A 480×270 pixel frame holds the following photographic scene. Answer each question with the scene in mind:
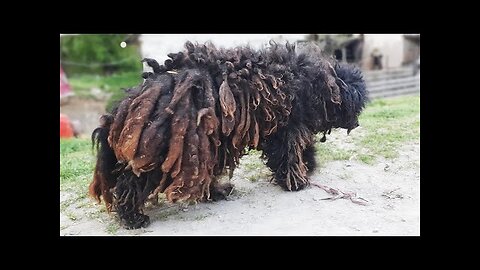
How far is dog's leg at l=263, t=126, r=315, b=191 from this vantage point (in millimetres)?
5211

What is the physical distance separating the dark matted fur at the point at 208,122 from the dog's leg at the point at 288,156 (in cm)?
1

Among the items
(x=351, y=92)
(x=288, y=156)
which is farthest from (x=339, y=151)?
(x=288, y=156)

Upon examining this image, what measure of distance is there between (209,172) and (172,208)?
74 centimetres

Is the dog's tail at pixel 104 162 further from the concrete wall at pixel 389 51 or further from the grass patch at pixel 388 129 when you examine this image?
the concrete wall at pixel 389 51

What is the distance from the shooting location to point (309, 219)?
15.0ft

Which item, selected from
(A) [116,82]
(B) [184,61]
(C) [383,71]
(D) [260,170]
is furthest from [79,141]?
(C) [383,71]

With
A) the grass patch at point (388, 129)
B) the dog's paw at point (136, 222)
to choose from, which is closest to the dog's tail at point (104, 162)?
the dog's paw at point (136, 222)

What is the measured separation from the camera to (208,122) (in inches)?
172

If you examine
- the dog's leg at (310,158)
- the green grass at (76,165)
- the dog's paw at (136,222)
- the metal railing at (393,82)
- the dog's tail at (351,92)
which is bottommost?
the dog's paw at (136,222)

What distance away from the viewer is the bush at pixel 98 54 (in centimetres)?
1636

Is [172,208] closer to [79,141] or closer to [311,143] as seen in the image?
[311,143]

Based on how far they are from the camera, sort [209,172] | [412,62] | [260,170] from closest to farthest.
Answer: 1. [209,172]
2. [260,170]
3. [412,62]

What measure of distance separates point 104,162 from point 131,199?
1.41 feet

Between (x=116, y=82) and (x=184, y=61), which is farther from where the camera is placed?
(x=116, y=82)
